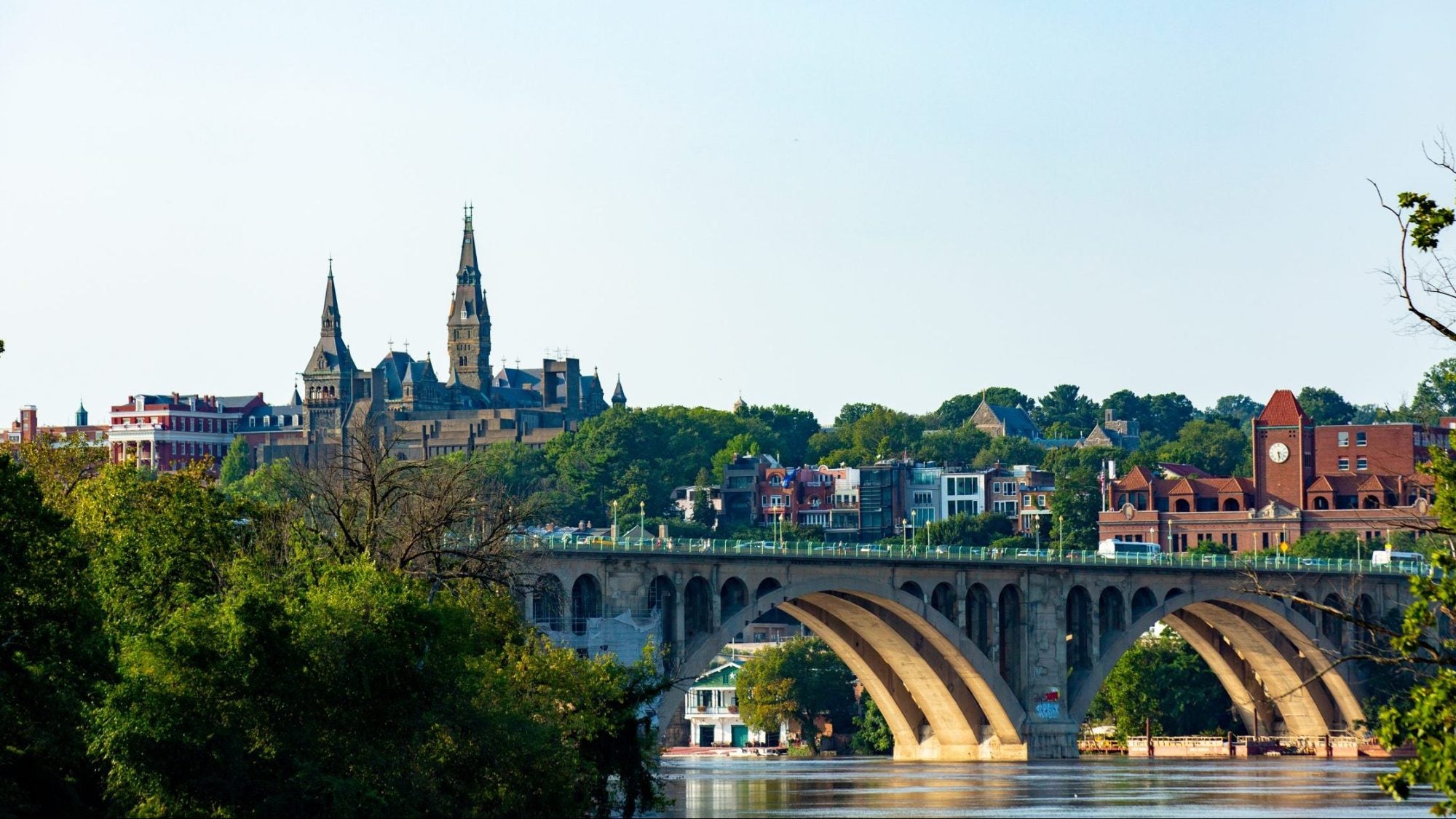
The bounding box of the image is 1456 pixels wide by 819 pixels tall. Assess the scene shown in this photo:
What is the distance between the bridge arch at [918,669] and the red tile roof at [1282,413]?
77.6 m

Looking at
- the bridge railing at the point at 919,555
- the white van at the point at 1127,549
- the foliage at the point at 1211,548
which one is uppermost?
the foliage at the point at 1211,548

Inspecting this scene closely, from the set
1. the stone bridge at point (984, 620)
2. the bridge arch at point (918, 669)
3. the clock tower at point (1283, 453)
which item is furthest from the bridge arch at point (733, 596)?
the clock tower at point (1283, 453)

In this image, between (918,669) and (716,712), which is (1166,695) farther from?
(716,712)

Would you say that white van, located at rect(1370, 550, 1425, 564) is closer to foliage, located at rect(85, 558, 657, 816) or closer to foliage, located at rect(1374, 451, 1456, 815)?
foliage, located at rect(85, 558, 657, 816)

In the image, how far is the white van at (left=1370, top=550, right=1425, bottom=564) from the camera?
6137 inches

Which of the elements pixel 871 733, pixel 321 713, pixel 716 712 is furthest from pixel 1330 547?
pixel 321 713

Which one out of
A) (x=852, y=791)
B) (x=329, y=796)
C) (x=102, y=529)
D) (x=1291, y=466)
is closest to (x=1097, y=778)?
(x=852, y=791)

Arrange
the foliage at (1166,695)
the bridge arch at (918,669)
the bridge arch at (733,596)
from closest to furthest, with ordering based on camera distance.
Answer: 1. the bridge arch at (733,596)
2. the bridge arch at (918,669)
3. the foliage at (1166,695)

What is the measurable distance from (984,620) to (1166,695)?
91.1ft

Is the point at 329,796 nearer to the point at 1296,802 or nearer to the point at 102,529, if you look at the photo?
the point at 102,529

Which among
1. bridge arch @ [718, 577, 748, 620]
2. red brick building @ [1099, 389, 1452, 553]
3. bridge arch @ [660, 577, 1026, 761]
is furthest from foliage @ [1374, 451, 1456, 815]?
red brick building @ [1099, 389, 1452, 553]

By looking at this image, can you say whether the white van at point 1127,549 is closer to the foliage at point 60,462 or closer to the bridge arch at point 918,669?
the bridge arch at point 918,669

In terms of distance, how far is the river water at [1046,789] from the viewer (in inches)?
3295

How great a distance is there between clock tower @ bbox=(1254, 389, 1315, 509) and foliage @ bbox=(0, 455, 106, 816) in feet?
521
